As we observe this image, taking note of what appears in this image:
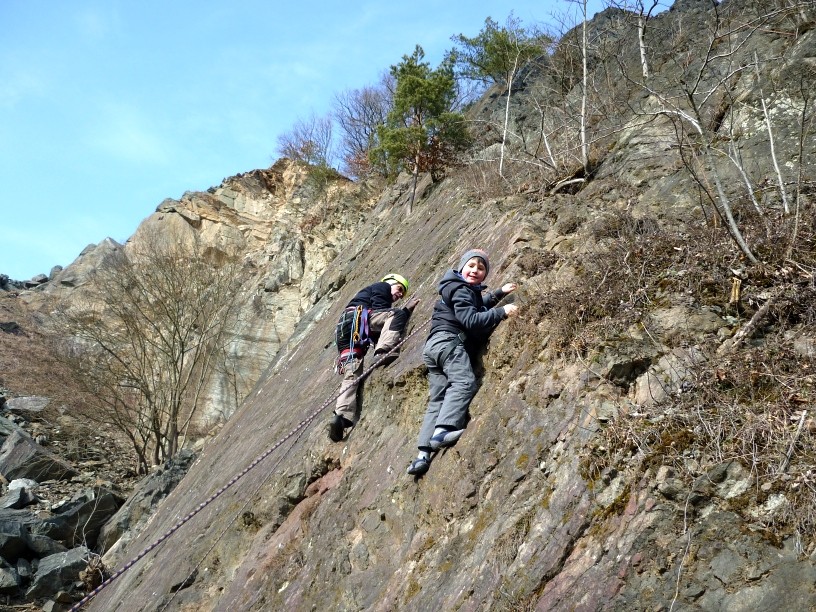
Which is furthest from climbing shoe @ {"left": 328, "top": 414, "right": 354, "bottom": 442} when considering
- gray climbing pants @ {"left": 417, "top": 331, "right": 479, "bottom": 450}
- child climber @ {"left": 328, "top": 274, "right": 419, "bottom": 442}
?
gray climbing pants @ {"left": 417, "top": 331, "right": 479, "bottom": 450}

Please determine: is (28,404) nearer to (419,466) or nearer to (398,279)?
(398,279)

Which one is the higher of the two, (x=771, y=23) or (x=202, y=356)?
(x=202, y=356)

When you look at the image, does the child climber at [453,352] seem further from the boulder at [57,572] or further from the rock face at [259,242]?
the rock face at [259,242]

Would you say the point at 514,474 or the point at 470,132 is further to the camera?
the point at 470,132

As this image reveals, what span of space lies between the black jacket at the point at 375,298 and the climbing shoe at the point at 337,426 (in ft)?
4.81

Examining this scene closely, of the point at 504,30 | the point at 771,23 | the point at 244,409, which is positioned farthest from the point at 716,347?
the point at 504,30

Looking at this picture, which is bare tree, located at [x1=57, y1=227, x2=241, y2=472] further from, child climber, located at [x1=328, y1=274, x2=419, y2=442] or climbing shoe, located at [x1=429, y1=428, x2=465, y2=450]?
climbing shoe, located at [x1=429, y1=428, x2=465, y2=450]

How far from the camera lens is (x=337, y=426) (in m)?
7.10

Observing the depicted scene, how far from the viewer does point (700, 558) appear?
3406 millimetres

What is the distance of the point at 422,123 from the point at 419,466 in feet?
41.2

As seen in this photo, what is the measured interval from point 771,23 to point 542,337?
20.1 feet

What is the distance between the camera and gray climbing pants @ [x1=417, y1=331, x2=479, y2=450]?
17.8 ft

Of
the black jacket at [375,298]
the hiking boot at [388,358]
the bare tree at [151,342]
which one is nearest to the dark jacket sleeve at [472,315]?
the hiking boot at [388,358]

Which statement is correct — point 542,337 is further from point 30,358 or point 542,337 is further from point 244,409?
point 30,358
